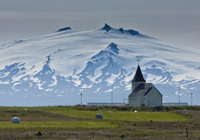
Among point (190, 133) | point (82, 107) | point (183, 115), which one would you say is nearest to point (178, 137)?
point (190, 133)

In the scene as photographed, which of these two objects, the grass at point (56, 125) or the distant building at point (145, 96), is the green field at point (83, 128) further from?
the distant building at point (145, 96)

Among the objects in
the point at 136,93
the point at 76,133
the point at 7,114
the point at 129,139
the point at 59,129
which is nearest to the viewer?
the point at 129,139

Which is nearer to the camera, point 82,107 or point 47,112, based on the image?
point 47,112

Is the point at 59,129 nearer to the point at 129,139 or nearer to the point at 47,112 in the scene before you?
the point at 129,139

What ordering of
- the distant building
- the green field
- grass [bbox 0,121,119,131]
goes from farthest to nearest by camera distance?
the distant building → grass [bbox 0,121,119,131] → the green field

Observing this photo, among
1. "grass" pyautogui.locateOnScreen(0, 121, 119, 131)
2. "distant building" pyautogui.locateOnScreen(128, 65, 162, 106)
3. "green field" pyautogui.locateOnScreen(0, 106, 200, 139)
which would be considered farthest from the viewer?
"distant building" pyautogui.locateOnScreen(128, 65, 162, 106)

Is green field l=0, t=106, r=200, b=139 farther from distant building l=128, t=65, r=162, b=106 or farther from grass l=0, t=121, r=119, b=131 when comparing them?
distant building l=128, t=65, r=162, b=106

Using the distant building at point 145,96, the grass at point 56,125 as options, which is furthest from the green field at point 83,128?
the distant building at point 145,96

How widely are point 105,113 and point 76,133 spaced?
40.9m

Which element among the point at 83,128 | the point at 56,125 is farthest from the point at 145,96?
the point at 83,128

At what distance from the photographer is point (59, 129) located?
84875 millimetres

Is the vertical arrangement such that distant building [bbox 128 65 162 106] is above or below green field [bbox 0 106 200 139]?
above

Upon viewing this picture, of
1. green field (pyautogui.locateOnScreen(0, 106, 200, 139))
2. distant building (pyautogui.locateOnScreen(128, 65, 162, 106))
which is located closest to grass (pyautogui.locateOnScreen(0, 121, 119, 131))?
green field (pyautogui.locateOnScreen(0, 106, 200, 139))

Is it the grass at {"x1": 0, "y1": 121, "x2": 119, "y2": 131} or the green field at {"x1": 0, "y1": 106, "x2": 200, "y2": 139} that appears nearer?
the green field at {"x1": 0, "y1": 106, "x2": 200, "y2": 139}
